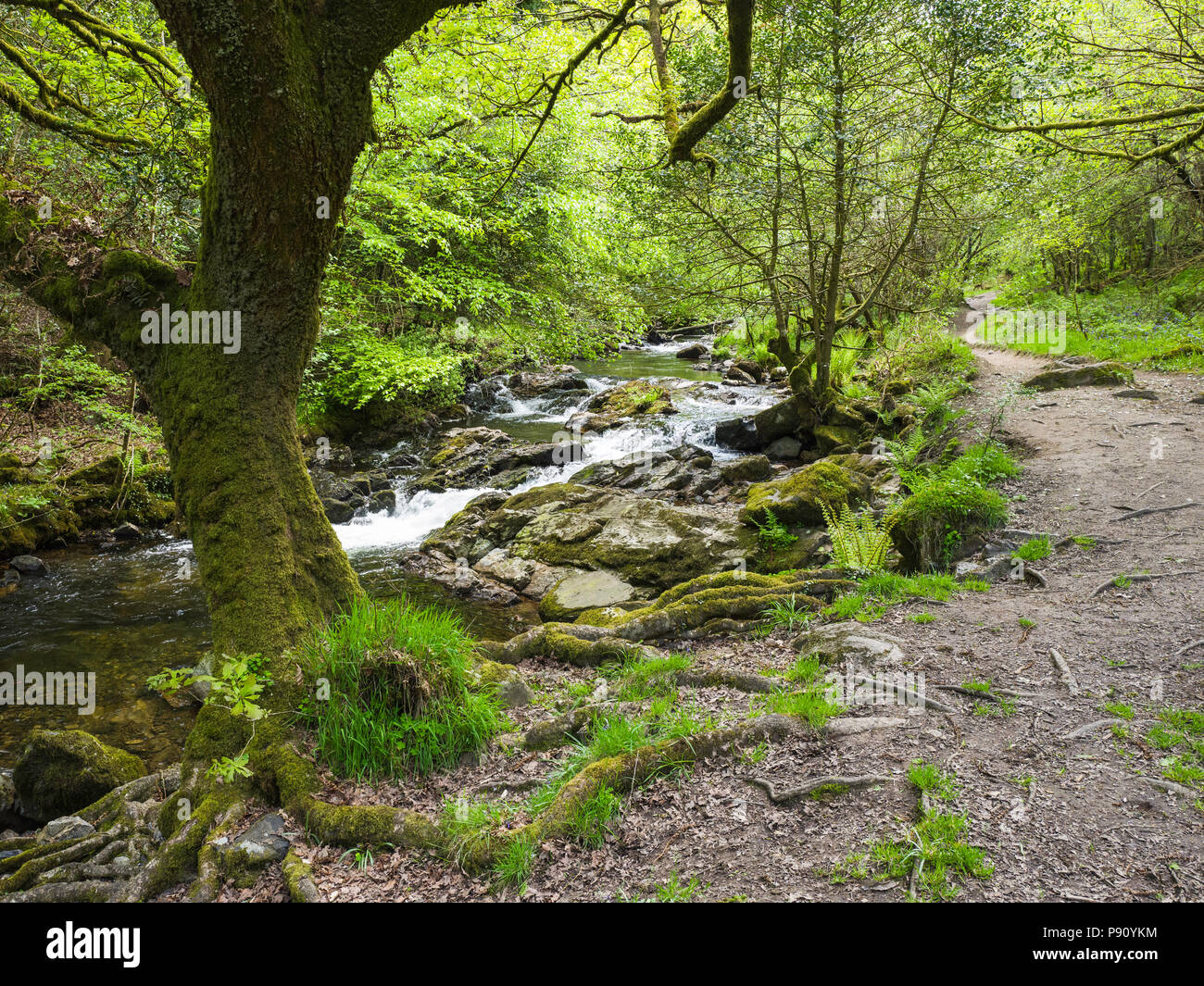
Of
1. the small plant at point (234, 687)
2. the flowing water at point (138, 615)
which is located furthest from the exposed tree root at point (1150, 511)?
the small plant at point (234, 687)

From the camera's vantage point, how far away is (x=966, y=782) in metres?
3.56

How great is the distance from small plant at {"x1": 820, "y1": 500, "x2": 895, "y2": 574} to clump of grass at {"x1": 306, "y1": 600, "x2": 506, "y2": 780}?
4902mm

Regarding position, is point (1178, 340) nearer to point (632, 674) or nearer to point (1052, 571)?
point (1052, 571)

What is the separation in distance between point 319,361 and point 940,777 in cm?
1441

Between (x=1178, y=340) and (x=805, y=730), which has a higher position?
(x=1178, y=340)

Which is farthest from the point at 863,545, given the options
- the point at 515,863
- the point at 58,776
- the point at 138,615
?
the point at 138,615

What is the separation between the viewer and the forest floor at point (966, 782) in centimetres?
303

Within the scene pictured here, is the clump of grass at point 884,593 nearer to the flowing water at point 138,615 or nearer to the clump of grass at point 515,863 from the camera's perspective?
the clump of grass at point 515,863

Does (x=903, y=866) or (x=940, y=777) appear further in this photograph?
(x=940, y=777)

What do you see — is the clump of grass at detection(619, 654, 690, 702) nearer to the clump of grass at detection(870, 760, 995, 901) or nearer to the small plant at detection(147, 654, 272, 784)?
the clump of grass at detection(870, 760, 995, 901)

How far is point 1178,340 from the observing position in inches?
552

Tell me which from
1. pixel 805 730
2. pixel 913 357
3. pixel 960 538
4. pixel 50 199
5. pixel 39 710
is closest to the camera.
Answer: pixel 805 730

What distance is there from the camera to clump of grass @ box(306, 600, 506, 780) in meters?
4.33
